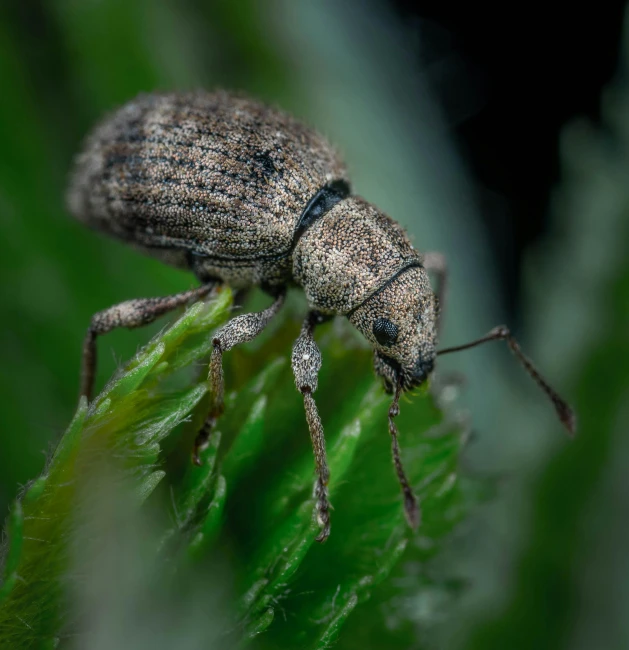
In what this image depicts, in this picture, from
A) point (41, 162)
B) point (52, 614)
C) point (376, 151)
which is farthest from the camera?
point (376, 151)

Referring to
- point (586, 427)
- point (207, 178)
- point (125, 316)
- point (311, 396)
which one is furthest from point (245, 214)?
point (586, 427)

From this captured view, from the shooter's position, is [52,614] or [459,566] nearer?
[52,614]

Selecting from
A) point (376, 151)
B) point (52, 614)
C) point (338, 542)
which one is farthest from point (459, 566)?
point (376, 151)

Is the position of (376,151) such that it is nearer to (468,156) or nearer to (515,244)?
(468,156)

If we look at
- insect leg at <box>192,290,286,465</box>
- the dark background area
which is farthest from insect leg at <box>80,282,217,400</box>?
the dark background area

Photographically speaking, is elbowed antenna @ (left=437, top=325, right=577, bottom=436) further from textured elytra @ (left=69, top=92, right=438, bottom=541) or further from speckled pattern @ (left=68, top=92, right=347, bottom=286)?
speckled pattern @ (left=68, top=92, right=347, bottom=286)

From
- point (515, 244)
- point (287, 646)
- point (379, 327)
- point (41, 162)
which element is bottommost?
point (515, 244)

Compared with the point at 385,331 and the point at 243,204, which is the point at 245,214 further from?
the point at 385,331
